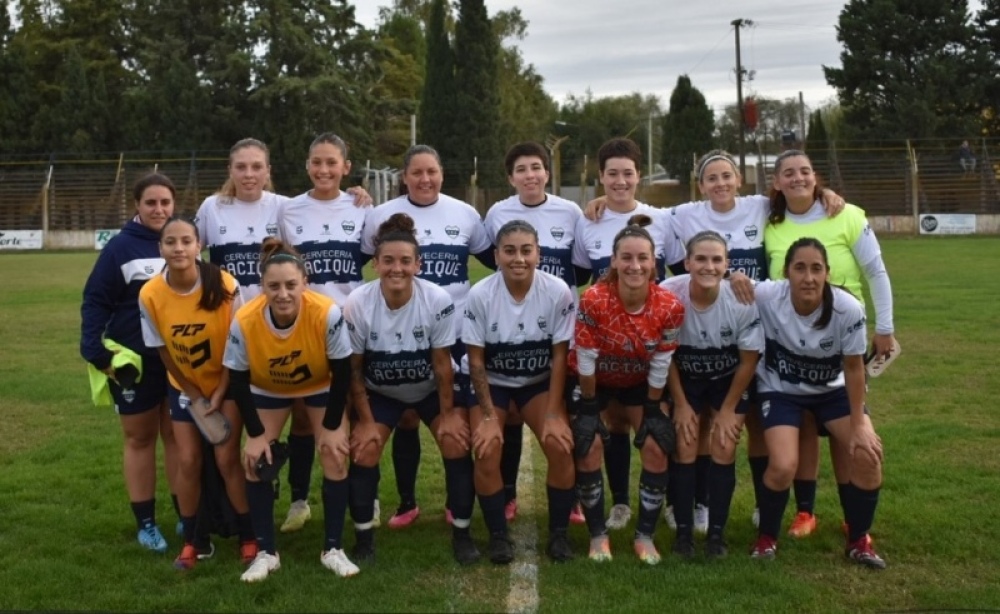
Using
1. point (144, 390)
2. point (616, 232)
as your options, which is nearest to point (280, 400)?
point (144, 390)

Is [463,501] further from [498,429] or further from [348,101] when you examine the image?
[348,101]

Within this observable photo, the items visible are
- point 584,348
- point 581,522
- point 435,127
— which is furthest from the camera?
point 435,127

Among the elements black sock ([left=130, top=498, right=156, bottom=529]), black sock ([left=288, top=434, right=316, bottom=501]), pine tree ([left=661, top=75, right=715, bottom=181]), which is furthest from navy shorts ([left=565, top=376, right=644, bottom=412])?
pine tree ([left=661, top=75, right=715, bottom=181])

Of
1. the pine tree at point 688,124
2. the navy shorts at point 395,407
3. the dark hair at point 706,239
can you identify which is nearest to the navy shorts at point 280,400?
the navy shorts at point 395,407

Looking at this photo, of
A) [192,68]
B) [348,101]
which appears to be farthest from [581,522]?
[192,68]

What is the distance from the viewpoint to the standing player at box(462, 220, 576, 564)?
4645 mm

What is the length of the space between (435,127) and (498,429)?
4102 cm

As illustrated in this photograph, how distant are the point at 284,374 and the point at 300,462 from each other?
94cm

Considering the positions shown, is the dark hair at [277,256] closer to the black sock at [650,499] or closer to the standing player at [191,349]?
the standing player at [191,349]

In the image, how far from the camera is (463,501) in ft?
15.6

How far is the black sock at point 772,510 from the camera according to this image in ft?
15.1

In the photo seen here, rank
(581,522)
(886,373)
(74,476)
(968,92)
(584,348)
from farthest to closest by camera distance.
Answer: (968,92) < (886,373) < (74,476) < (581,522) < (584,348)

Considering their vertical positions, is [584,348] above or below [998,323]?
above

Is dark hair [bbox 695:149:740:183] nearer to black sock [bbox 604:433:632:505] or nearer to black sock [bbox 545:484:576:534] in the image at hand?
black sock [bbox 604:433:632:505]
